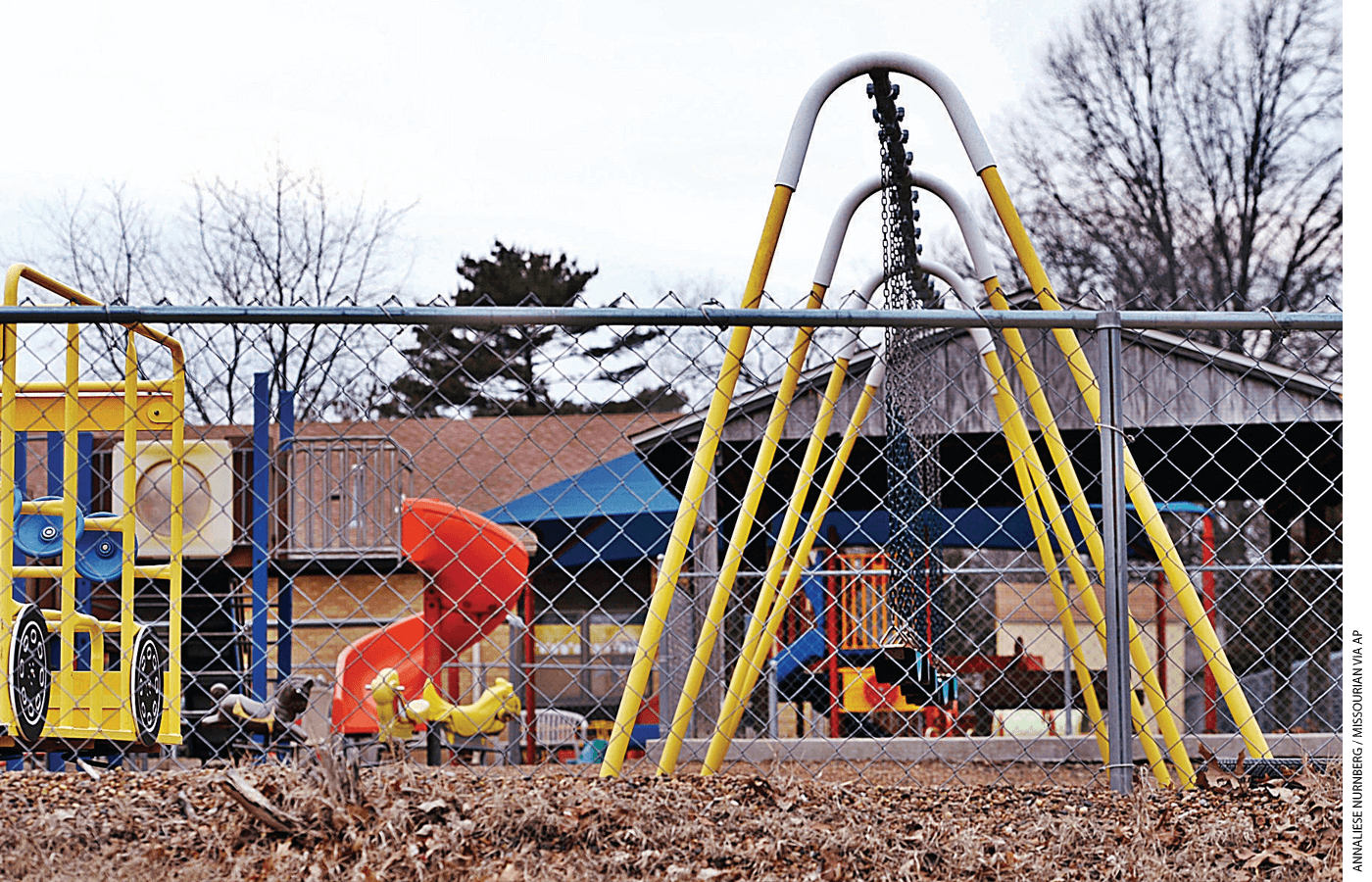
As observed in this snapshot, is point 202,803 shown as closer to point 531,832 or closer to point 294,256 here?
point 531,832

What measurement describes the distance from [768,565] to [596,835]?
2577mm

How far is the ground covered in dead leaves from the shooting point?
240cm

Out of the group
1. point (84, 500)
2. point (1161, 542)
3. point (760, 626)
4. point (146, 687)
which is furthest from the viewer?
point (84, 500)

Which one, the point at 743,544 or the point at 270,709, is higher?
the point at 743,544

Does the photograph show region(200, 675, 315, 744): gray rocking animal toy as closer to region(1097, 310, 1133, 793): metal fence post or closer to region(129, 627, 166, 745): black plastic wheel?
region(129, 627, 166, 745): black plastic wheel

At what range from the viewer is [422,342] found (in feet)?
87.7

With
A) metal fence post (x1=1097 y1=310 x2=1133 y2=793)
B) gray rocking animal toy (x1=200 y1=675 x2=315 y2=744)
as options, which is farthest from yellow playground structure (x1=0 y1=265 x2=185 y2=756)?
metal fence post (x1=1097 y1=310 x2=1133 y2=793)

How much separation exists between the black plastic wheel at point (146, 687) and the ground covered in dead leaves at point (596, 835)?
77cm

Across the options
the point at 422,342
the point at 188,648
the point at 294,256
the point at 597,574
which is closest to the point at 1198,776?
the point at 188,648

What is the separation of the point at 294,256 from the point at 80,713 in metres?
20.5

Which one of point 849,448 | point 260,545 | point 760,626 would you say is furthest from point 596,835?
point 260,545

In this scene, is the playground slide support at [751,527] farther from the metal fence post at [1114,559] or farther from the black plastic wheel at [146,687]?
the black plastic wheel at [146,687]

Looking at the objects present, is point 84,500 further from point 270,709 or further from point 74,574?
point 74,574

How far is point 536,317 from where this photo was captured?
112 inches
